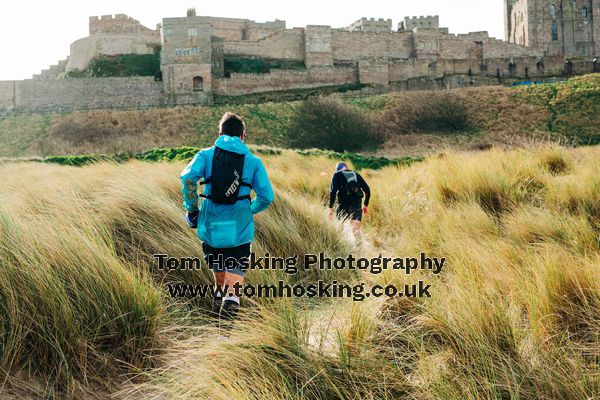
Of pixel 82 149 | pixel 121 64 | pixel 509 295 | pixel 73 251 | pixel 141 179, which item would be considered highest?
pixel 121 64

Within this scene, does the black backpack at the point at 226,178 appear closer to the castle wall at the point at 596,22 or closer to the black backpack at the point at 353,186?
the black backpack at the point at 353,186

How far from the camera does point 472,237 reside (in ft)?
14.3

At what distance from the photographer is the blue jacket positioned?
3.15 meters

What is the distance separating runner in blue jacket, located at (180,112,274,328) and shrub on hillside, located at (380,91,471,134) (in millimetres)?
30313

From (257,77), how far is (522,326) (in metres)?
41.8

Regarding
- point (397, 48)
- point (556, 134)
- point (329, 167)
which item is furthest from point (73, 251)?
point (397, 48)

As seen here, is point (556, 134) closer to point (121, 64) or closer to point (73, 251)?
point (73, 251)

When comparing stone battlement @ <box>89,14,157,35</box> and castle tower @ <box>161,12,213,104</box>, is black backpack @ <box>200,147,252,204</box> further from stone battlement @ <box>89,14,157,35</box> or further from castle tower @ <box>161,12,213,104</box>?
stone battlement @ <box>89,14,157,35</box>

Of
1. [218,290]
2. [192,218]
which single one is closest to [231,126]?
[192,218]

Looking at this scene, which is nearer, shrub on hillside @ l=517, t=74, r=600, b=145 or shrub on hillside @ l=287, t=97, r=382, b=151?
shrub on hillside @ l=517, t=74, r=600, b=145

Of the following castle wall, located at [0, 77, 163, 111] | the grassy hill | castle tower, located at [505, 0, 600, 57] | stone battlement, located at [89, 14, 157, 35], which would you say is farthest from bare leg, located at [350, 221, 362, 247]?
castle tower, located at [505, 0, 600, 57]

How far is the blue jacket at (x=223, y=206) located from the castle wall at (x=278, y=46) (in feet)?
150

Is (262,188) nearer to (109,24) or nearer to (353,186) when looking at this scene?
(353,186)

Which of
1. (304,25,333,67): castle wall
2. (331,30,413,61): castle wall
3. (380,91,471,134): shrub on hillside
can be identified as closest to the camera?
(380,91,471,134): shrub on hillside
